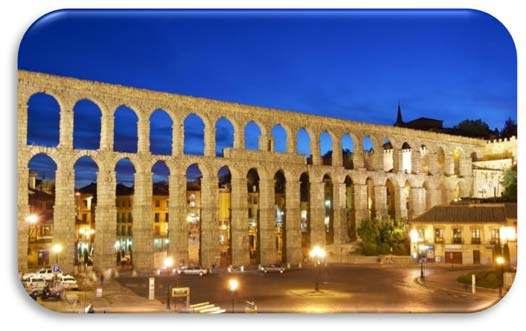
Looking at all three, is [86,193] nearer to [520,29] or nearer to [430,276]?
[430,276]

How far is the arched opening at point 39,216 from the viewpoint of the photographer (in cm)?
1411

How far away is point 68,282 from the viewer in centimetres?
1420

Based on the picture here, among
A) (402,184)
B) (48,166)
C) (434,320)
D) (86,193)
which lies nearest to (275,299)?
(434,320)

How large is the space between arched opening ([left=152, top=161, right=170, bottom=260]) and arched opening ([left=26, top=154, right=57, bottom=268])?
6607mm

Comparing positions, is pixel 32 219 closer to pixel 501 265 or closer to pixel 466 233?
pixel 501 265

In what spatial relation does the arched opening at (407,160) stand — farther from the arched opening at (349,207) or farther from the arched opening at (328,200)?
the arched opening at (328,200)

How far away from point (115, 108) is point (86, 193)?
10.6ft

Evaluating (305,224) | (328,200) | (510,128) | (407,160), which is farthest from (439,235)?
(328,200)

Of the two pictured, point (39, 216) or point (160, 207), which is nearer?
point (39, 216)

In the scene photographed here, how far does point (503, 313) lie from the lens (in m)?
13.0

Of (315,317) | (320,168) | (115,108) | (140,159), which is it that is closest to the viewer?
(315,317)

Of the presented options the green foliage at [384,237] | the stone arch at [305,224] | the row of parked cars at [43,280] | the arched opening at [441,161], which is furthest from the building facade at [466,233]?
the row of parked cars at [43,280]

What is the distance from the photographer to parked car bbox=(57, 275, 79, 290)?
13629 mm

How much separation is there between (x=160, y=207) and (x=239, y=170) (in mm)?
3917
